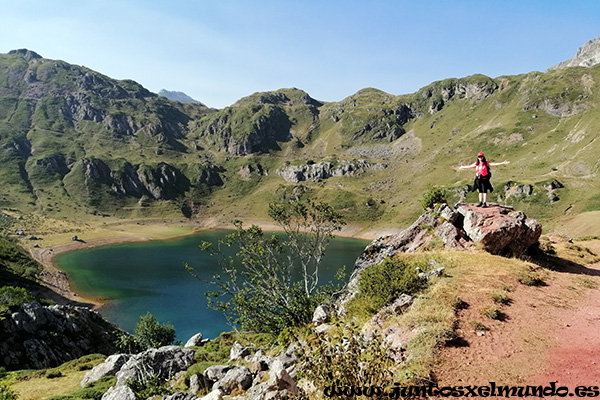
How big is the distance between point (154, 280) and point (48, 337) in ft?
212

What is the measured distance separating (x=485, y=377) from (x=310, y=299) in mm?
16521

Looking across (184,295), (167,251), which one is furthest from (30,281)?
(167,251)

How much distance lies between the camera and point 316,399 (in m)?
9.23

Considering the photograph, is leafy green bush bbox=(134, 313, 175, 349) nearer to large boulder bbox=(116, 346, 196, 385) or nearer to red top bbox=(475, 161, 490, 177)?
large boulder bbox=(116, 346, 196, 385)

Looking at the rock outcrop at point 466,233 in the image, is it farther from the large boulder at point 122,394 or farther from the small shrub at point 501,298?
the large boulder at point 122,394

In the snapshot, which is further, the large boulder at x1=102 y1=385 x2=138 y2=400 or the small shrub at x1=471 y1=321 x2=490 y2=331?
the large boulder at x1=102 y1=385 x2=138 y2=400

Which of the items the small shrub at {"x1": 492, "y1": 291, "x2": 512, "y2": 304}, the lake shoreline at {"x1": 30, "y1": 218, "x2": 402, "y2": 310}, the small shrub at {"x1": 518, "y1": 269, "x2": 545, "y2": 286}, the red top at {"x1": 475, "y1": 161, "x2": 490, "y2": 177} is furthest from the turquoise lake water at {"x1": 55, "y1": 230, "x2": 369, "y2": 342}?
the small shrub at {"x1": 492, "y1": 291, "x2": 512, "y2": 304}

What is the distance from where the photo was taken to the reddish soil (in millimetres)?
10852

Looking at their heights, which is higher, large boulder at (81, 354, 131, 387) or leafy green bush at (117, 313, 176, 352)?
large boulder at (81, 354, 131, 387)

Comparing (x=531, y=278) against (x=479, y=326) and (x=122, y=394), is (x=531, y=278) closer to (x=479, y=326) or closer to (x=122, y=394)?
(x=479, y=326)

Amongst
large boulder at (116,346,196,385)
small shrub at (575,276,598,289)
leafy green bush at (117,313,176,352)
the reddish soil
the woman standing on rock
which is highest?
the woman standing on rock

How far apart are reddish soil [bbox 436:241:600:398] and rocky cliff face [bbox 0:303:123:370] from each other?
5646cm

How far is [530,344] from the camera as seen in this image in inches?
508

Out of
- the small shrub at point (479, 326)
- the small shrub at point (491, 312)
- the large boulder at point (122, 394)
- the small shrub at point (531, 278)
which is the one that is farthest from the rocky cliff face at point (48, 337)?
the small shrub at point (531, 278)
